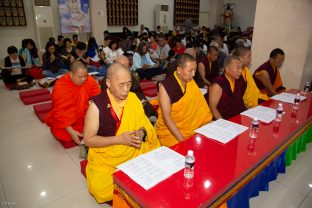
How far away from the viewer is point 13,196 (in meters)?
2.41

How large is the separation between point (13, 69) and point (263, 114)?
620 cm

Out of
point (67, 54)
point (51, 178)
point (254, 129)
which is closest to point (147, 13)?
point (67, 54)

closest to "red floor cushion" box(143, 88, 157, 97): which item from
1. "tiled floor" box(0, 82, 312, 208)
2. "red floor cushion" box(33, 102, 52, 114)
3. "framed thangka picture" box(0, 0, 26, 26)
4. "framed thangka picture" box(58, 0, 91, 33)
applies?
"red floor cushion" box(33, 102, 52, 114)

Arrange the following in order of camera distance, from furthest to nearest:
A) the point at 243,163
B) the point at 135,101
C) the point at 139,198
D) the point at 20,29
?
the point at 20,29, the point at 135,101, the point at 243,163, the point at 139,198

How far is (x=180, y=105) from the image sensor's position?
2811mm

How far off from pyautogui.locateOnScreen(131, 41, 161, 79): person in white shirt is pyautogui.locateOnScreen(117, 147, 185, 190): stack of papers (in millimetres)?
5333

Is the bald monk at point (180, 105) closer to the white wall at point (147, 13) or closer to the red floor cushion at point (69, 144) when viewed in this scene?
the red floor cushion at point (69, 144)

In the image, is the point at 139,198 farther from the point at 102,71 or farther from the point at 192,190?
the point at 102,71

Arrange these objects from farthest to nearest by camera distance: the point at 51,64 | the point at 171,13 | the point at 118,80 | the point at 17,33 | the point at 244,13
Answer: the point at 244,13
the point at 171,13
the point at 17,33
the point at 51,64
the point at 118,80

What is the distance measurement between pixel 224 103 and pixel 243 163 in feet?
4.51

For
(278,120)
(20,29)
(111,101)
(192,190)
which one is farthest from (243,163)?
(20,29)

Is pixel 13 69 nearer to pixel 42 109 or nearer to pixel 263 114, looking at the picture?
pixel 42 109

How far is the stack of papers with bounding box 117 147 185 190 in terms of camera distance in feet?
5.16

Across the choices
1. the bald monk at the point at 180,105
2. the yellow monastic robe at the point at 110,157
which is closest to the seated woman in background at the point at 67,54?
the bald monk at the point at 180,105
